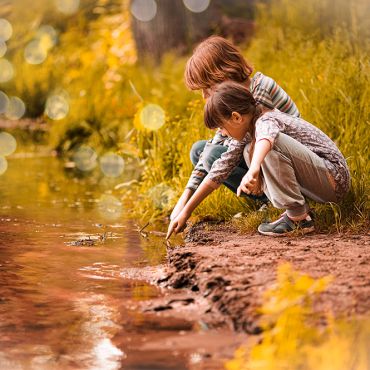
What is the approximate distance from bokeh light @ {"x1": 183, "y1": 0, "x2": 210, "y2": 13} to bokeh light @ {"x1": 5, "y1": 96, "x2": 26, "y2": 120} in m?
3.71

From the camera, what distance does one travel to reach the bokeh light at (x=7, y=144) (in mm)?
11063

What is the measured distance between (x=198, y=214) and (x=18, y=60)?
10030 mm

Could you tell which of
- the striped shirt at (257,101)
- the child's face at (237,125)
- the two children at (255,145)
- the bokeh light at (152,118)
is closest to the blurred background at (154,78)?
the bokeh light at (152,118)

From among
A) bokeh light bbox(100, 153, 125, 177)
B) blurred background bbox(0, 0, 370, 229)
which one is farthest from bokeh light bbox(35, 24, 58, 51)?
bokeh light bbox(100, 153, 125, 177)

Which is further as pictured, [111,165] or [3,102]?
[3,102]

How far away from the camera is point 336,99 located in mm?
5801

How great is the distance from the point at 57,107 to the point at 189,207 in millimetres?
7434

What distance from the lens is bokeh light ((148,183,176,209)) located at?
586 centimetres

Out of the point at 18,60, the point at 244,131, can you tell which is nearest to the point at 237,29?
the point at 18,60

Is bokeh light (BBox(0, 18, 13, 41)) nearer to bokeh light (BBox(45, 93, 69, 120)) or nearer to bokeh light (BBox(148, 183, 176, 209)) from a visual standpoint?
bokeh light (BBox(45, 93, 69, 120))

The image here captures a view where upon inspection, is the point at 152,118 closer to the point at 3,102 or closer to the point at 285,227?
the point at 285,227

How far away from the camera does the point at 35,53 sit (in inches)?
596

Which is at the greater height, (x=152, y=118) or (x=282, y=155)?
(x=152, y=118)

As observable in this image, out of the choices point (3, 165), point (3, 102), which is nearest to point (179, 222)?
point (3, 165)
